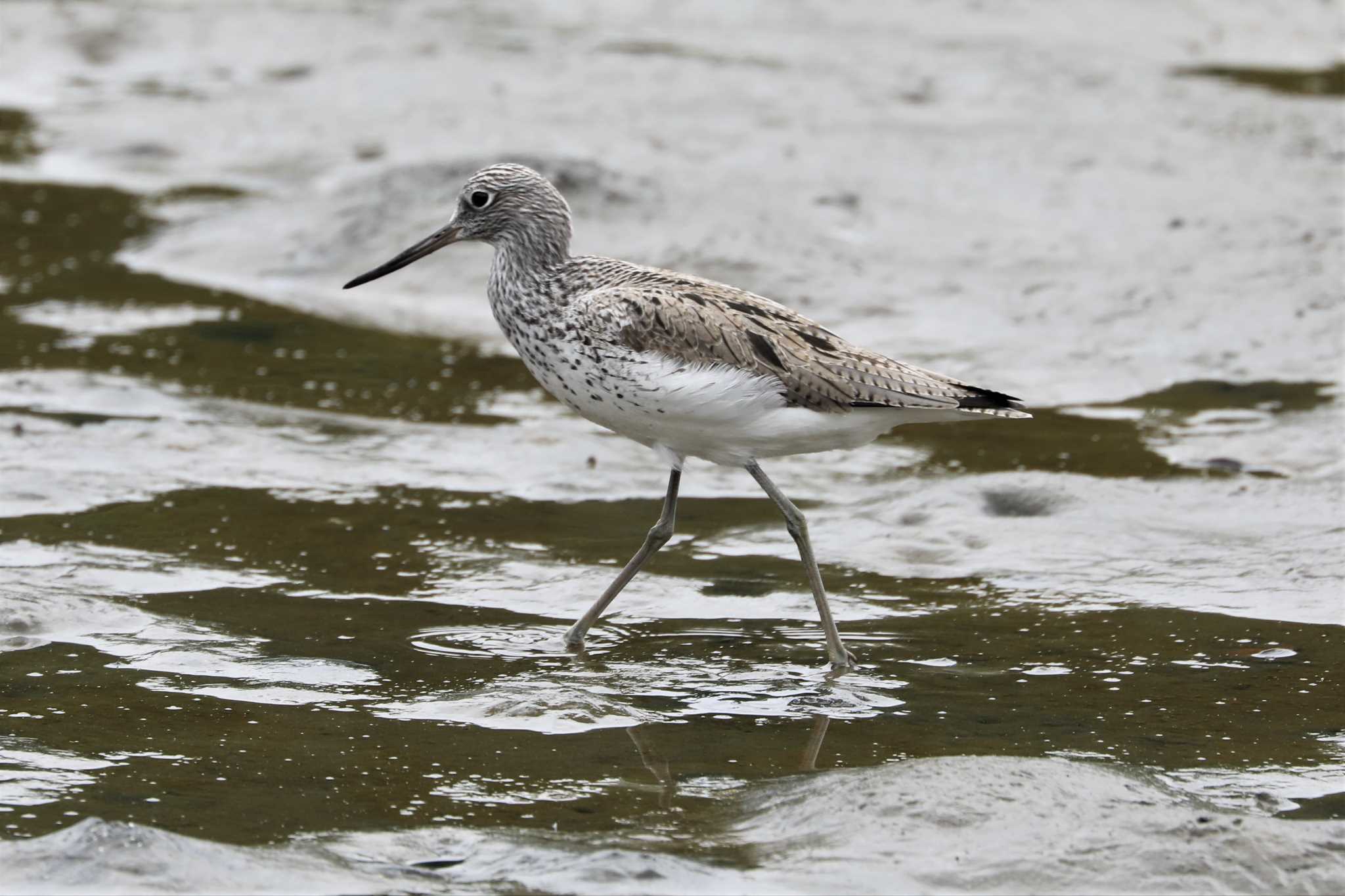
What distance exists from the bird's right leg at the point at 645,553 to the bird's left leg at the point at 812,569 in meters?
0.40

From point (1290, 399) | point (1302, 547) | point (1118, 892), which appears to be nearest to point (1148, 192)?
point (1290, 399)

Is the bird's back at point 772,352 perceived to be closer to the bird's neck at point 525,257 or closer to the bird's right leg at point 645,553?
the bird's neck at point 525,257

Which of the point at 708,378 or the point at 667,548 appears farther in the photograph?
the point at 667,548

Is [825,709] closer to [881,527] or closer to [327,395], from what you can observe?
[881,527]

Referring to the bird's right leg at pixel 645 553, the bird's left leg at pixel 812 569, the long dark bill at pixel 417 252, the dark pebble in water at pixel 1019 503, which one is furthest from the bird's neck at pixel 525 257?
the dark pebble in water at pixel 1019 503

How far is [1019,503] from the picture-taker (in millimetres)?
8703

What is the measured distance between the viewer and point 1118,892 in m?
5.00

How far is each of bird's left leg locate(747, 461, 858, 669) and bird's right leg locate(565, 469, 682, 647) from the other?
398 mm

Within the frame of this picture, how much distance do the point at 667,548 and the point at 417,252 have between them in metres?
1.85

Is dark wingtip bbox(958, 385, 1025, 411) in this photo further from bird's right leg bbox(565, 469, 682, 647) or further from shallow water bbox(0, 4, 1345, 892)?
bird's right leg bbox(565, 469, 682, 647)

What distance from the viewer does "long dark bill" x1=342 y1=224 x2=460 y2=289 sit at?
8055 mm

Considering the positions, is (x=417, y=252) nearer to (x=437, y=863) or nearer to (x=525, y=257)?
(x=525, y=257)

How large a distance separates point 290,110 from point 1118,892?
1297cm

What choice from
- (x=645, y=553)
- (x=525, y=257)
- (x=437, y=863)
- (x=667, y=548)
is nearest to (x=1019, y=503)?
(x=667, y=548)
